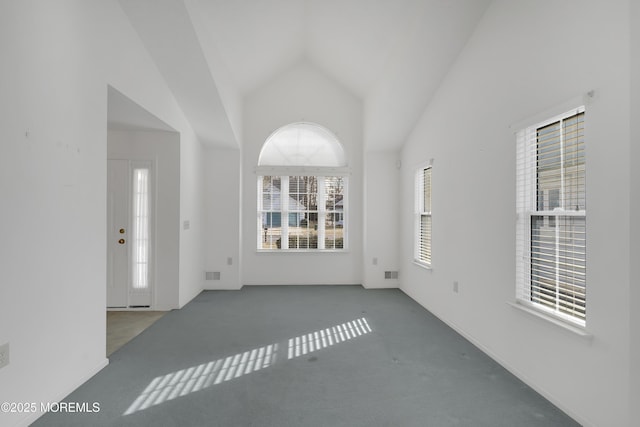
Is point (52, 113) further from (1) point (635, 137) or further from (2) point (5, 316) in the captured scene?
(1) point (635, 137)

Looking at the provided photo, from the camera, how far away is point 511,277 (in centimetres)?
291

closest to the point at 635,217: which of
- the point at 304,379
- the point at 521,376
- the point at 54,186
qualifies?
the point at 521,376

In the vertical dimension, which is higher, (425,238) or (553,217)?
(553,217)

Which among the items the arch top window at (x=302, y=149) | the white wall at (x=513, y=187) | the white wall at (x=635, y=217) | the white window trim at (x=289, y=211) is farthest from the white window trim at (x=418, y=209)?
the white wall at (x=635, y=217)

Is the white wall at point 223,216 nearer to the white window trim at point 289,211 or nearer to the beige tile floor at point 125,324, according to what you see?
the white window trim at point 289,211

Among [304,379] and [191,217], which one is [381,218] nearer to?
[191,217]

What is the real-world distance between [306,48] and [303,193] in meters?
2.61

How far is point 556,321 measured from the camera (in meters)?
2.37

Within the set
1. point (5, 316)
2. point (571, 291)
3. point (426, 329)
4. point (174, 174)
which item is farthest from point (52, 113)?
point (426, 329)

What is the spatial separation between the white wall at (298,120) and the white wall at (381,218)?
0.33m

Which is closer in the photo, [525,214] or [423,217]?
[525,214]

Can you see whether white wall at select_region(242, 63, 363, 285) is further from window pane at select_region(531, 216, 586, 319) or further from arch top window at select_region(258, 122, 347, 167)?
window pane at select_region(531, 216, 586, 319)

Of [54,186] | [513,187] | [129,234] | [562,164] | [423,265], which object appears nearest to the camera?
[54,186]

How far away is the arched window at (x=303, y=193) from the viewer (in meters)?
6.40
